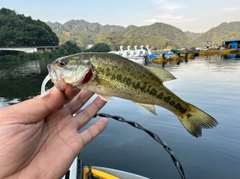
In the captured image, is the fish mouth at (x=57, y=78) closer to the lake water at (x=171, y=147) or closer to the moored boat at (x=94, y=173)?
the moored boat at (x=94, y=173)

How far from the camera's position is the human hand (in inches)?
98.0

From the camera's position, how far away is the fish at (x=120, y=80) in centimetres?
265

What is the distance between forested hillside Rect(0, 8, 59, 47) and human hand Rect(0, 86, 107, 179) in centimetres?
12537

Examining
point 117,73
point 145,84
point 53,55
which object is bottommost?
point 53,55

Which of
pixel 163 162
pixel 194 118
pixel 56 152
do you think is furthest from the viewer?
pixel 163 162

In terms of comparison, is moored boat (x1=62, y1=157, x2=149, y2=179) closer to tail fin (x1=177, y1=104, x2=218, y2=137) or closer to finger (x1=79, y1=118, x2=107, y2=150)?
finger (x1=79, y1=118, x2=107, y2=150)

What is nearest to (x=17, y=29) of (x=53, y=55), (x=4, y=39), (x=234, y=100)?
(x=4, y=39)

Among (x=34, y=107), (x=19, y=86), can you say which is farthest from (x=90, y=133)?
(x=19, y=86)

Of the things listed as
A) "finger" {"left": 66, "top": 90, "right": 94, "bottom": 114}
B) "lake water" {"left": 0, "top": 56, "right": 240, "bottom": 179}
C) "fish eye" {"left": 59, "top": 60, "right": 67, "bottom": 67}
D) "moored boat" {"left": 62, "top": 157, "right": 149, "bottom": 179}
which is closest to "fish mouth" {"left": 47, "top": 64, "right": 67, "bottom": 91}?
"fish eye" {"left": 59, "top": 60, "right": 67, "bottom": 67}

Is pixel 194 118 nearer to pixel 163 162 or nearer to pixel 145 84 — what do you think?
pixel 145 84

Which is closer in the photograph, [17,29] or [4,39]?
[4,39]

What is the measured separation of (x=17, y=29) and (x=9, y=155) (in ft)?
453

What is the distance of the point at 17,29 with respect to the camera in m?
124

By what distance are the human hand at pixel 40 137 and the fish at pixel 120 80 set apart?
19cm
